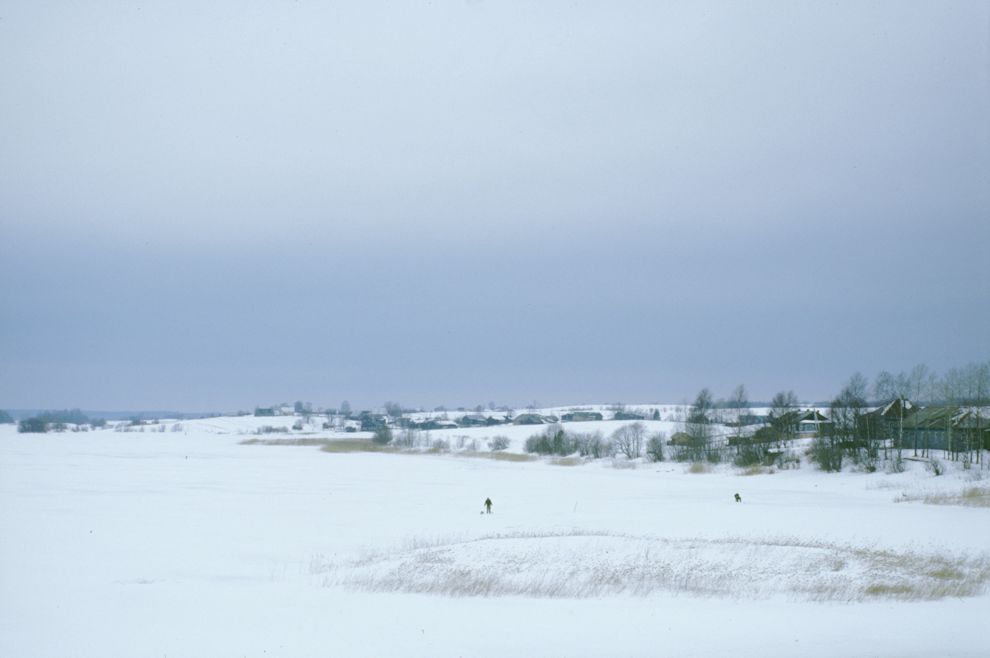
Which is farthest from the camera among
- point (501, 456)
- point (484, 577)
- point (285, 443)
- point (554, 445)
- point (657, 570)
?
point (285, 443)

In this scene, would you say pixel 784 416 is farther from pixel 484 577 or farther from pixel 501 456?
pixel 484 577

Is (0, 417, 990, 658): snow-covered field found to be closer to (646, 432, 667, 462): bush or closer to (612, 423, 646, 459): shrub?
(646, 432, 667, 462): bush

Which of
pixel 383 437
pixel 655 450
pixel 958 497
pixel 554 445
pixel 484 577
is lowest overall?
pixel 383 437

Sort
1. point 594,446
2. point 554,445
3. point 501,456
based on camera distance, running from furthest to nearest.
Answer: point 554,445 → point 594,446 → point 501,456

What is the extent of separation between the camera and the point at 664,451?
4486 inches

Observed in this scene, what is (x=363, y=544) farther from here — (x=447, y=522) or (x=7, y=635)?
(x=7, y=635)

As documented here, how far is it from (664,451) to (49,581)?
323 ft

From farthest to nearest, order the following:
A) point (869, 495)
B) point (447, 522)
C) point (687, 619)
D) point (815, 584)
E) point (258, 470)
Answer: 1. point (258, 470)
2. point (869, 495)
3. point (447, 522)
4. point (815, 584)
5. point (687, 619)

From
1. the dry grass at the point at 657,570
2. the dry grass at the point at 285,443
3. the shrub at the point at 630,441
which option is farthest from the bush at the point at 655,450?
the dry grass at the point at 657,570

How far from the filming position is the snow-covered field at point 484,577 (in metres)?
17.5

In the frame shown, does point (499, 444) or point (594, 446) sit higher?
point (594, 446)

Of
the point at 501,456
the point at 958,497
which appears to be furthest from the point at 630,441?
the point at 958,497

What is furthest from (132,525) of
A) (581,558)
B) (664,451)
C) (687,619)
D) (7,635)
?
(664,451)

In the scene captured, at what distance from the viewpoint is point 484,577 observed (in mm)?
24438
